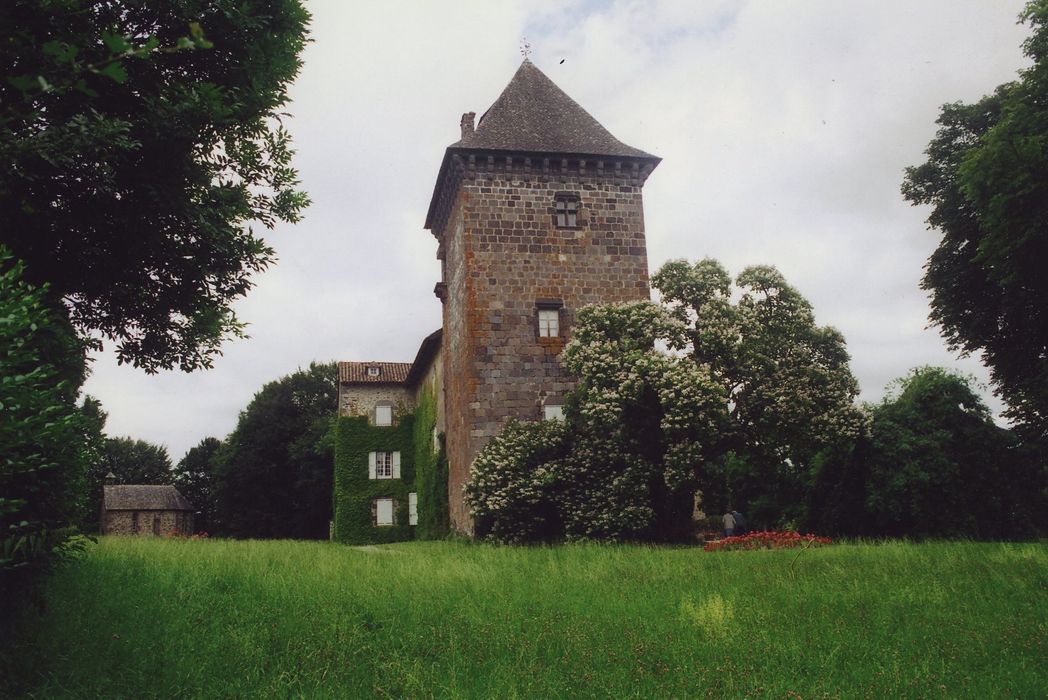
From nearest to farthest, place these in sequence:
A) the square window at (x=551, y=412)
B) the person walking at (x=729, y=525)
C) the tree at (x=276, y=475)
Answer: the person walking at (x=729, y=525) → the square window at (x=551, y=412) → the tree at (x=276, y=475)

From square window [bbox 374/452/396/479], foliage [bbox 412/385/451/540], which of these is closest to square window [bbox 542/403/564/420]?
foliage [bbox 412/385/451/540]

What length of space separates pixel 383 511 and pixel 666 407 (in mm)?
21439

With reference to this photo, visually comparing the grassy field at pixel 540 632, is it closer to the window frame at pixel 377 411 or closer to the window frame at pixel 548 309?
the window frame at pixel 548 309

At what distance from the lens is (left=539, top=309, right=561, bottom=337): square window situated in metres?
23.1

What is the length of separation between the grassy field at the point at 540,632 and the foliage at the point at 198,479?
61.0m

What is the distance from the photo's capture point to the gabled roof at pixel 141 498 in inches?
2470

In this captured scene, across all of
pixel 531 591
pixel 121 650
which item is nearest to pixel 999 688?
pixel 531 591

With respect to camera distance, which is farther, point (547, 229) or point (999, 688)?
point (547, 229)

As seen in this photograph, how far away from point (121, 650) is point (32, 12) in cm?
663

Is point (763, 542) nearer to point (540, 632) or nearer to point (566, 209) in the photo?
point (540, 632)

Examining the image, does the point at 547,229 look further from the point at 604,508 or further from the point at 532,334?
the point at 604,508

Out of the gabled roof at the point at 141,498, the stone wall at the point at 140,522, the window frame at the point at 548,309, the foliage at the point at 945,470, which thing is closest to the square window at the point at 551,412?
the window frame at the point at 548,309

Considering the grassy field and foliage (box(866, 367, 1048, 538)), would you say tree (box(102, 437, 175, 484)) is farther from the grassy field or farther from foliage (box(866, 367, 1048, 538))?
the grassy field

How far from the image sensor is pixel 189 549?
47.9ft
